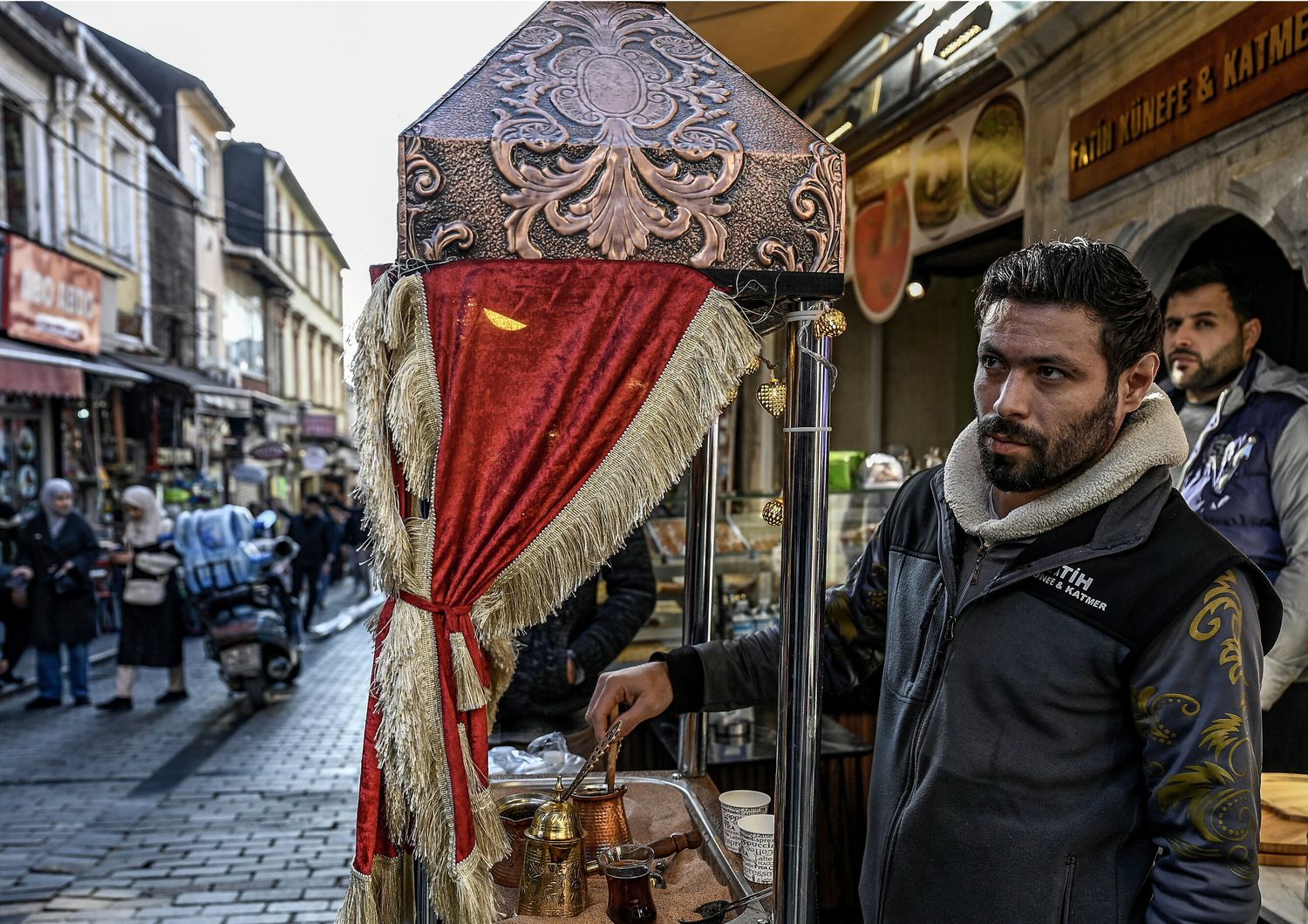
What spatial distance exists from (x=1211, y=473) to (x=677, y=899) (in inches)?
101

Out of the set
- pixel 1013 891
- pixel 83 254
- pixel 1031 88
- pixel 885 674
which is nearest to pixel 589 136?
pixel 885 674

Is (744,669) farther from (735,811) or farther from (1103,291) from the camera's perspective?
(1103,291)

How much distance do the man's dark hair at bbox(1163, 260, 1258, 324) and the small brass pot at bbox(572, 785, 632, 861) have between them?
2.93m

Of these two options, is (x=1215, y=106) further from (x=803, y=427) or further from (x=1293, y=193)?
(x=803, y=427)

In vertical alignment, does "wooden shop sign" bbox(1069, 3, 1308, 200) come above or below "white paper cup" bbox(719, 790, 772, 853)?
above

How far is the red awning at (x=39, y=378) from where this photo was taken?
9125 millimetres

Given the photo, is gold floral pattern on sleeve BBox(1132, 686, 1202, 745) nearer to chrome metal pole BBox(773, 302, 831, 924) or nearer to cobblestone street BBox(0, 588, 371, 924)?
chrome metal pole BBox(773, 302, 831, 924)

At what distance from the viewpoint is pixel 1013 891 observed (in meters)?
1.52

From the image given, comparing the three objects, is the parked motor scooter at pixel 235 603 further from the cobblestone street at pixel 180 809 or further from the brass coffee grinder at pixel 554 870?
the brass coffee grinder at pixel 554 870

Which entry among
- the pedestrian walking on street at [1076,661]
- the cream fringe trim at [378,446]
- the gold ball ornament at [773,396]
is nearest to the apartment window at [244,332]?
the cream fringe trim at [378,446]

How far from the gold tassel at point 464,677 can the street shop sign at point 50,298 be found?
11.2 meters

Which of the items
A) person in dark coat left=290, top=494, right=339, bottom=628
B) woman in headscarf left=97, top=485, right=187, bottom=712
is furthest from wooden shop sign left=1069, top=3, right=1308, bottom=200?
person in dark coat left=290, top=494, right=339, bottom=628

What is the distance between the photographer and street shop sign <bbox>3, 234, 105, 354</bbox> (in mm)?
10406

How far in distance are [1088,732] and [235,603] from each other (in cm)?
733
